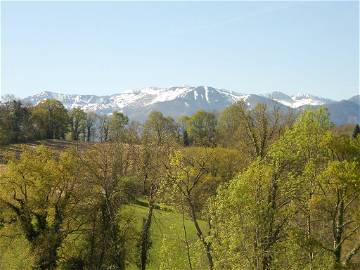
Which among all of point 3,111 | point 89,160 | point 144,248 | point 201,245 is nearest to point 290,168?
point 201,245

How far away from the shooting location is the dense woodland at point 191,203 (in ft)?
86.0

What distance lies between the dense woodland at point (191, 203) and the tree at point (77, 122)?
295 ft

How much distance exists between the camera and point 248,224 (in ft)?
83.9

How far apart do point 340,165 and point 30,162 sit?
26.6 metres

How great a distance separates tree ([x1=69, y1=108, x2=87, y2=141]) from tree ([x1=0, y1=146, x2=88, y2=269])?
346 feet

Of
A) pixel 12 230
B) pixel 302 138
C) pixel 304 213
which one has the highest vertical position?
pixel 302 138

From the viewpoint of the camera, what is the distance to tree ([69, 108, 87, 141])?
478 feet

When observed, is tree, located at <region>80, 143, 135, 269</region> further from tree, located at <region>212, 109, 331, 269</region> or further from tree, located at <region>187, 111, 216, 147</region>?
tree, located at <region>187, 111, 216, 147</region>

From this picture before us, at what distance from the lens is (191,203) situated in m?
33.8

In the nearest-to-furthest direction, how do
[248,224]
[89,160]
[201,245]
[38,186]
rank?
[248,224] < [201,245] < [38,186] < [89,160]

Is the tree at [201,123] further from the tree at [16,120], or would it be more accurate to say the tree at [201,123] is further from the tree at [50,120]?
the tree at [16,120]

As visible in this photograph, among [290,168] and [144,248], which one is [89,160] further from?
[290,168]

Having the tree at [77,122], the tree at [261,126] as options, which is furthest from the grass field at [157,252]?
the tree at [77,122]

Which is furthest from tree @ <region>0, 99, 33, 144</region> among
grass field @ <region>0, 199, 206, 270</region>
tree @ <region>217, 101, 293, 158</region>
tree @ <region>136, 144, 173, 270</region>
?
tree @ <region>217, 101, 293, 158</region>
